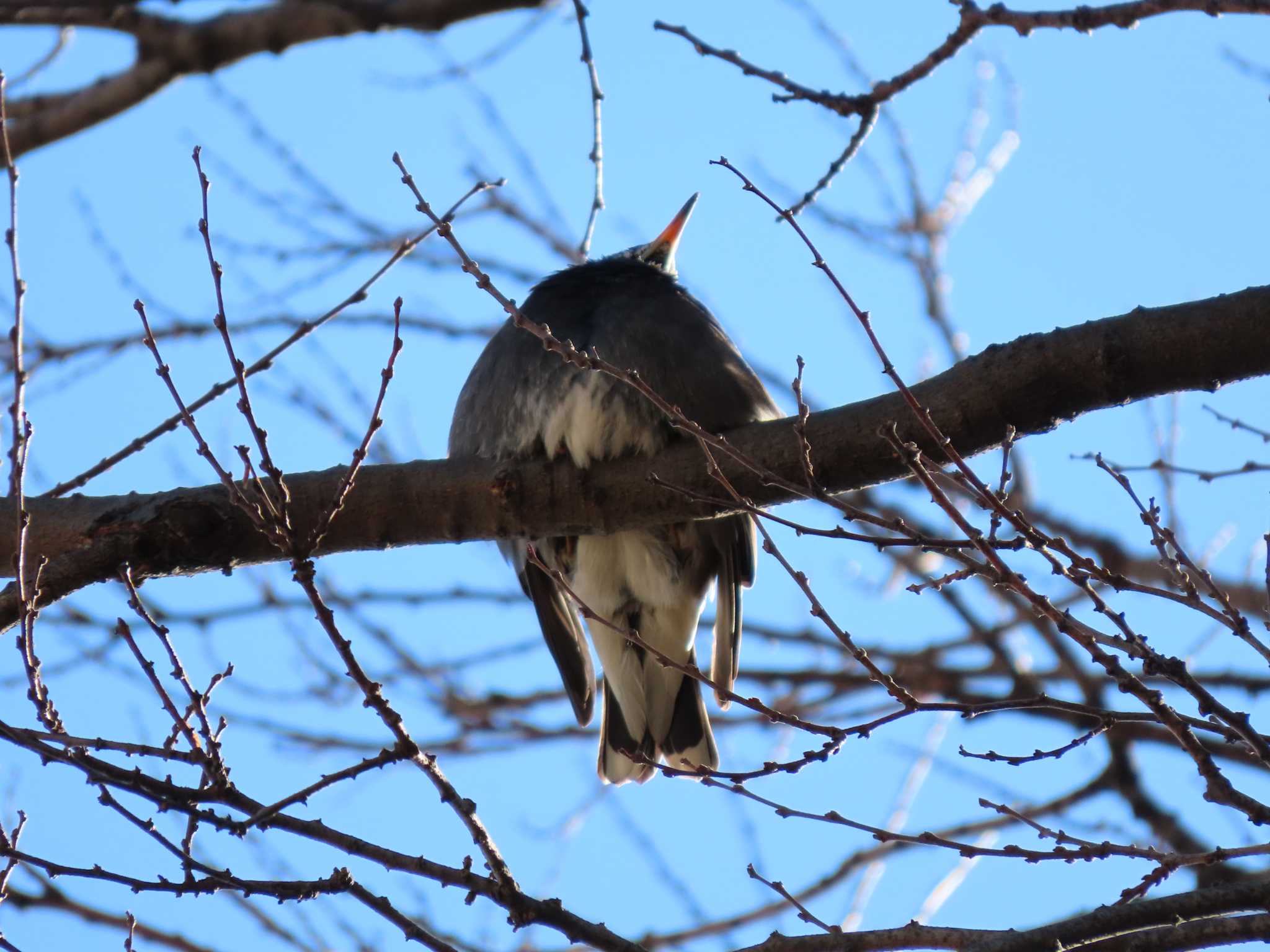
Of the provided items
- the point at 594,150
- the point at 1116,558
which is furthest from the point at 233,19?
the point at 1116,558

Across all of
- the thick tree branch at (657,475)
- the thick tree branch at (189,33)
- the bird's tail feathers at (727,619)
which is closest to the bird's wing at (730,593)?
the bird's tail feathers at (727,619)

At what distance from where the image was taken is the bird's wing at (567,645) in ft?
15.9

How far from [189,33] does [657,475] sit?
3.14m

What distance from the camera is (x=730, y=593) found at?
463cm

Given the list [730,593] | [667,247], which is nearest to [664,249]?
[667,247]

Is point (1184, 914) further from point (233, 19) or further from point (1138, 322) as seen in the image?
point (233, 19)

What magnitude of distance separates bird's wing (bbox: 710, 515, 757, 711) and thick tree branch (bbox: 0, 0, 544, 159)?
2.26 meters

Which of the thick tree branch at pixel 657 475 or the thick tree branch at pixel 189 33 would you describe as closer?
the thick tree branch at pixel 657 475

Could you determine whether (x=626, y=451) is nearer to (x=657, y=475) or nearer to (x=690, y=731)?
(x=657, y=475)

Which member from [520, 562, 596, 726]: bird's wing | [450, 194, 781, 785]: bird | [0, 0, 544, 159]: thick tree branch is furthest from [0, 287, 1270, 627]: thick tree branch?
[0, 0, 544, 159]: thick tree branch

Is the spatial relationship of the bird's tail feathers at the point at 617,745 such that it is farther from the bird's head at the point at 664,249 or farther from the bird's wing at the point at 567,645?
the bird's head at the point at 664,249

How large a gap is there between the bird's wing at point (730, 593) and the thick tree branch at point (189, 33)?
88.9 inches

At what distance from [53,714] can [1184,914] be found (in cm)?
201

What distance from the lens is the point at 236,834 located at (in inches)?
87.7
